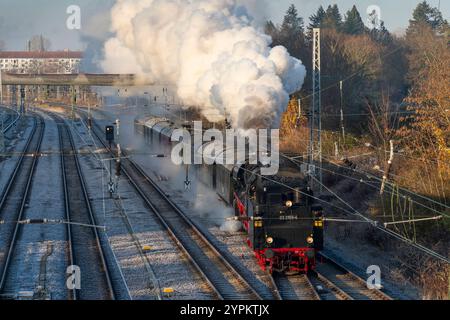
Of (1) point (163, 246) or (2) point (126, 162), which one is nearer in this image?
(1) point (163, 246)

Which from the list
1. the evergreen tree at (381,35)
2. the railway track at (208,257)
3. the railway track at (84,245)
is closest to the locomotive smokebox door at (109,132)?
the railway track at (84,245)

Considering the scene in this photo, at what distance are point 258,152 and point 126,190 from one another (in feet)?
59.0

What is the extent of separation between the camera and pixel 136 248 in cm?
2505

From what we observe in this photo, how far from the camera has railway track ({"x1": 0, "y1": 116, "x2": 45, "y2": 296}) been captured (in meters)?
23.0

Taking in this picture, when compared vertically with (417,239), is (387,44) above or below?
above

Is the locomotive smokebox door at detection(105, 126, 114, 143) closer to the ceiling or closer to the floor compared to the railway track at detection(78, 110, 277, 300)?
closer to the ceiling

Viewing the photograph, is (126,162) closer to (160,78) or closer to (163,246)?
(160,78)

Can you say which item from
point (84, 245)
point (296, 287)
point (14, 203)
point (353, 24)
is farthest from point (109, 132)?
point (353, 24)

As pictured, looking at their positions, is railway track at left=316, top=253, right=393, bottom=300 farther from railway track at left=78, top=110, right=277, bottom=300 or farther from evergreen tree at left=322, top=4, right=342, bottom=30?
evergreen tree at left=322, top=4, right=342, bottom=30

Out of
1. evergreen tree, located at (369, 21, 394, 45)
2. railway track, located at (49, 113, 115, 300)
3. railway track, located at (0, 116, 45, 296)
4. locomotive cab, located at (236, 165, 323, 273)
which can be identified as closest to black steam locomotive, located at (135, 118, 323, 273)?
locomotive cab, located at (236, 165, 323, 273)

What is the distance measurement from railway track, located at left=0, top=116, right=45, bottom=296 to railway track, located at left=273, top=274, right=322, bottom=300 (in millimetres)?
7519

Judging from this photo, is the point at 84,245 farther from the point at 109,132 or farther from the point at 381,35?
the point at 381,35
